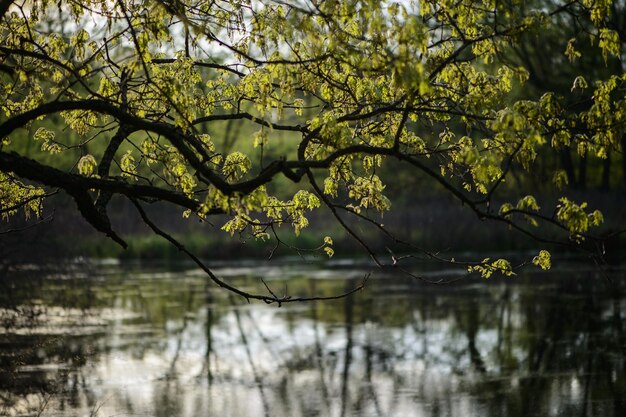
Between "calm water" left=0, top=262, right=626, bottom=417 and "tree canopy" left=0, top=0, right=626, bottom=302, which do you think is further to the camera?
"calm water" left=0, top=262, right=626, bottom=417

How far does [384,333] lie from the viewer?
16.8 m

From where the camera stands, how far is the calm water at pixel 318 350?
11812 mm

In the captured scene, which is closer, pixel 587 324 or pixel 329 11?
pixel 329 11

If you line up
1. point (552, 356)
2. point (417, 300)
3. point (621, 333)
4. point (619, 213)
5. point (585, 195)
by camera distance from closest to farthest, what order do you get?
1. point (552, 356)
2. point (621, 333)
3. point (417, 300)
4. point (619, 213)
5. point (585, 195)

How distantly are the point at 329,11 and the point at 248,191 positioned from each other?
150cm

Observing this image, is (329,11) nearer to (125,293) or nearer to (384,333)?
(384,333)

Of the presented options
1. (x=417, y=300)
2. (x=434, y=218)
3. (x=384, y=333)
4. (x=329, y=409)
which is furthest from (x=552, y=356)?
(x=434, y=218)

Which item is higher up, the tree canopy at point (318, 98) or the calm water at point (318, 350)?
the tree canopy at point (318, 98)

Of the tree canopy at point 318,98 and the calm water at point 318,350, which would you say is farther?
the calm water at point 318,350

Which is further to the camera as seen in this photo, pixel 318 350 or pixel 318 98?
pixel 318 350

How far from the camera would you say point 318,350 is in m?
15.5

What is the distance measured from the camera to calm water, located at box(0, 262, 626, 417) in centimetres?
1181

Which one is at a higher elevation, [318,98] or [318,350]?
[318,98]

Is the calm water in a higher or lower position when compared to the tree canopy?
lower
